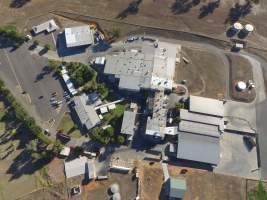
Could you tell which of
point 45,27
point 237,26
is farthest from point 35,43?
point 237,26

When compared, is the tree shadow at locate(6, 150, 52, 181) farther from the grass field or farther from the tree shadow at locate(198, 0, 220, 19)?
the tree shadow at locate(198, 0, 220, 19)

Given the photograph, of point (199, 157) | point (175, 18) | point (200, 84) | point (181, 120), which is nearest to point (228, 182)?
point (199, 157)

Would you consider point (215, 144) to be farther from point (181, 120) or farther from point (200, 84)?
point (200, 84)

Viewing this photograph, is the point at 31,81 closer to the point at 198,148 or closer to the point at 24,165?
the point at 24,165

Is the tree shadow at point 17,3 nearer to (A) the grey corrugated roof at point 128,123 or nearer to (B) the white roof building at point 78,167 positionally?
(A) the grey corrugated roof at point 128,123

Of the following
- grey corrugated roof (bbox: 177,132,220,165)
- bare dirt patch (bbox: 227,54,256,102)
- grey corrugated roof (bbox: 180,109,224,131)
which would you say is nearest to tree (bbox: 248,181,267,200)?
grey corrugated roof (bbox: 177,132,220,165)

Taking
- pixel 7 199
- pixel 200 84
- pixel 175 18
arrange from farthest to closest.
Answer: pixel 175 18 → pixel 200 84 → pixel 7 199

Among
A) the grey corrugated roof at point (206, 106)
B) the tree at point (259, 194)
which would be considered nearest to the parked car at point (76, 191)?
the grey corrugated roof at point (206, 106)
